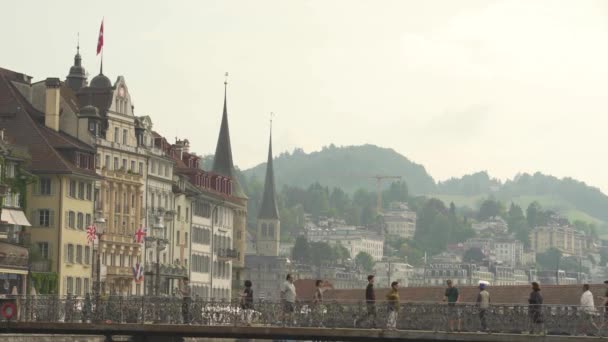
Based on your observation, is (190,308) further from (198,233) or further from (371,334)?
(198,233)

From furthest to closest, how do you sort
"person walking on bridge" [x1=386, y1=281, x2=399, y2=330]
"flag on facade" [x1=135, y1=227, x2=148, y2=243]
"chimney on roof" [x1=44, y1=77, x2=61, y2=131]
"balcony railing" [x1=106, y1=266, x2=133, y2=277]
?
"balcony railing" [x1=106, y1=266, x2=133, y2=277] → "flag on facade" [x1=135, y1=227, x2=148, y2=243] → "chimney on roof" [x1=44, y1=77, x2=61, y2=131] → "person walking on bridge" [x1=386, y1=281, x2=399, y2=330]

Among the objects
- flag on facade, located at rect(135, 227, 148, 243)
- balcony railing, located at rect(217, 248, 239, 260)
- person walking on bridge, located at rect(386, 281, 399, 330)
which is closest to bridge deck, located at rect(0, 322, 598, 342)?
person walking on bridge, located at rect(386, 281, 399, 330)

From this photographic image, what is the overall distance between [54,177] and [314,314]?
2588 inches

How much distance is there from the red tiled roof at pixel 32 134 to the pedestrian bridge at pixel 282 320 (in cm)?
5592

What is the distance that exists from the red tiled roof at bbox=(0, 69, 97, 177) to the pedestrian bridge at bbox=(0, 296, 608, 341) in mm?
55921

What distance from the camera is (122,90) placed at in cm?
14950

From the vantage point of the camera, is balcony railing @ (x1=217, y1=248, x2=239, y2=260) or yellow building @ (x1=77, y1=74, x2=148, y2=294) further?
balcony railing @ (x1=217, y1=248, x2=239, y2=260)

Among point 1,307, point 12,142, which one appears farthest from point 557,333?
point 12,142

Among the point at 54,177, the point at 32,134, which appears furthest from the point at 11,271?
the point at 32,134

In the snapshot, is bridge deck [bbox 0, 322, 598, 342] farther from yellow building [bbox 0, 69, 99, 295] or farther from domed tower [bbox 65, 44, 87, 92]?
domed tower [bbox 65, 44, 87, 92]

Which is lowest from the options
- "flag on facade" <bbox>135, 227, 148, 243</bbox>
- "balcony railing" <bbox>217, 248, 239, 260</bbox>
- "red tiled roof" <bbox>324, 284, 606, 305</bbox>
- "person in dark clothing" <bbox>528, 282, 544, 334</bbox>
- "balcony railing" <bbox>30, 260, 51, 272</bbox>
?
"person in dark clothing" <bbox>528, 282, 544, 334</bbox>

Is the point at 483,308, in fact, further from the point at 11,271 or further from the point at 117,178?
the point at 117,178

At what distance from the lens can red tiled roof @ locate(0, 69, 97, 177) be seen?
13400cm

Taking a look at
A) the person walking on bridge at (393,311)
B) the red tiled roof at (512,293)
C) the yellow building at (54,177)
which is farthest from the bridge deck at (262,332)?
the yellow building at (54,177)
